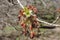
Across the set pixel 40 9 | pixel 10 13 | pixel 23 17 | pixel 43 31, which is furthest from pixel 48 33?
pixel 23 17

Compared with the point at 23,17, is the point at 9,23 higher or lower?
lower

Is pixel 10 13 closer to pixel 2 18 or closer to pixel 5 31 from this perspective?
pixel 2 18

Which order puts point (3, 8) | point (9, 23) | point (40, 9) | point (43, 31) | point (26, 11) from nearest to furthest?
point (26, 11) → point (3, 8) → point (9, 23) → point (43, 31) → point (40, 9)

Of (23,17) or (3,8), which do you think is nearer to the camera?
(23,17)

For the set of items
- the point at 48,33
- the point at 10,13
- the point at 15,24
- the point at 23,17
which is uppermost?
the point at 23,17

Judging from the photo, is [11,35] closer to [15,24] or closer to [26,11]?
[15,24]

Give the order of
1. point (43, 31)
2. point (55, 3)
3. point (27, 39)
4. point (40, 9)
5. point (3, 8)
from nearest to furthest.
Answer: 1. point (3, 8)
2. point (27, 39)
3. point (43, 31)
4. point (40, 9)
5. point (55, 3)

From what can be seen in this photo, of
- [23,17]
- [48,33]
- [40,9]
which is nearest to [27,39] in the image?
[48,33]

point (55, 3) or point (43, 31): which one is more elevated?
point (55, 3)

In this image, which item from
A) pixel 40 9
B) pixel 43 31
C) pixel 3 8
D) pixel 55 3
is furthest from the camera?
pixel 55 3
